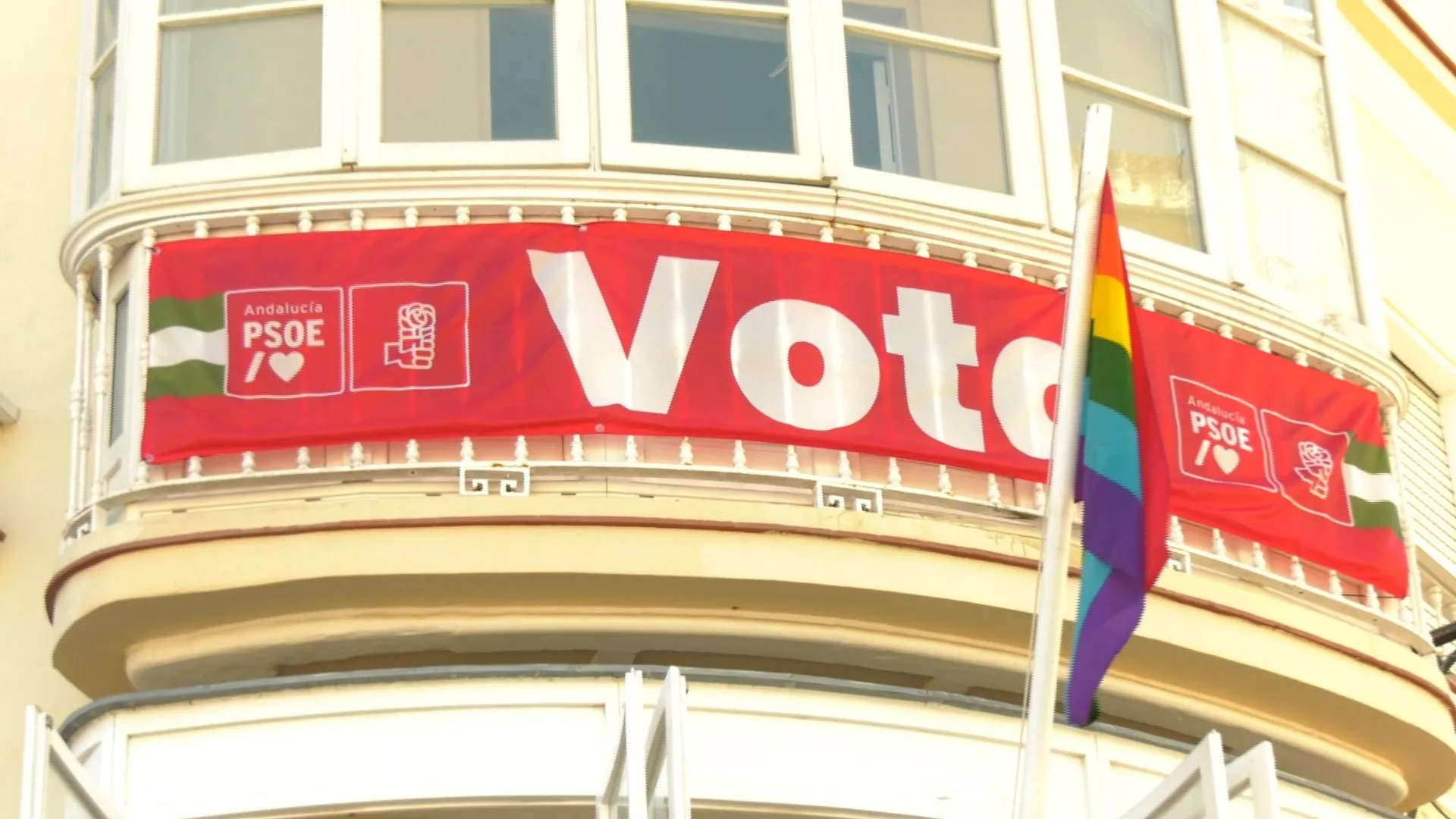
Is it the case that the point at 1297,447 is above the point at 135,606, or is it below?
above

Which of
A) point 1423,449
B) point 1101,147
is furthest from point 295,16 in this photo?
point 1423,449

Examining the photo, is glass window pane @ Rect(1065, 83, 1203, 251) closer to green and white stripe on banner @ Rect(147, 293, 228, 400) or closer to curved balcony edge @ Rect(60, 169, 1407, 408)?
curved balcony edge @ Rect(60, 169, 1407, 408)

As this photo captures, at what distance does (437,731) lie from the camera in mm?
11125

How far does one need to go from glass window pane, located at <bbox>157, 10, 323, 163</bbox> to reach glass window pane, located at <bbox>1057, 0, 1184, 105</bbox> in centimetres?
361

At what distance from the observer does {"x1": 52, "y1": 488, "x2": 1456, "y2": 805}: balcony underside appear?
11.6 meters

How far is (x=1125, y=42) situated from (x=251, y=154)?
14.3ft

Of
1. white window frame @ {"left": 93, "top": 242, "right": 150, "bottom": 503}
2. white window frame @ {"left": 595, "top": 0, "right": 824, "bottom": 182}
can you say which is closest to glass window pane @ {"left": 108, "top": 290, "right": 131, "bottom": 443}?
white window frame @ {"left": 93, "top": 242, "right": 150, "bottom": 503}

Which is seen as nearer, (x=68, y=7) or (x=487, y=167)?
(x=487, y=167)

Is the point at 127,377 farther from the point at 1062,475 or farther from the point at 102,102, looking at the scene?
the point at 1062,475

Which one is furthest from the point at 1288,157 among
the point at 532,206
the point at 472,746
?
the point at 472,746

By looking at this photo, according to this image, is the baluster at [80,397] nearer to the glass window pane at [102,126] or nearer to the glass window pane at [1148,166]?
the glass window pane at [102,126]

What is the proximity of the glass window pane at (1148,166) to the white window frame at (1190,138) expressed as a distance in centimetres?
5

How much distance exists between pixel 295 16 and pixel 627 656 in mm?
3293

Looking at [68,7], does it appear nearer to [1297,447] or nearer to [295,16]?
[295,16]
